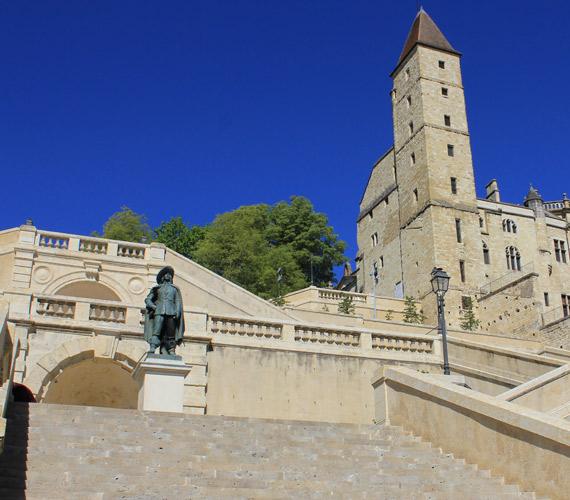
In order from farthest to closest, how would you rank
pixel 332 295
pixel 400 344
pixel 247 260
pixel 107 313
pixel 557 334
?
pixel 247 260 < pixel 557 334 < pixel 332 295 < pixel 400 344 < pixel 107 313

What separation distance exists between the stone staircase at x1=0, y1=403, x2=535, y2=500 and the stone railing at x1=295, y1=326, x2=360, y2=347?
6.35 m

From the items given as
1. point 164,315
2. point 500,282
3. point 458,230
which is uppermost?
point 458,230

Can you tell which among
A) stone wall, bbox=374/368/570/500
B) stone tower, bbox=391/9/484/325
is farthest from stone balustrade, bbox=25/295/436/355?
stone tower, bbox=391/9/484/325

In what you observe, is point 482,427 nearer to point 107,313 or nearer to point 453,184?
point 107,313

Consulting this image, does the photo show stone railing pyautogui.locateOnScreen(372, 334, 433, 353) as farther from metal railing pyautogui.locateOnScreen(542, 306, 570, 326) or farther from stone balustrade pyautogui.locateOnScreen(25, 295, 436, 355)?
metal railing pyautogui.locateOnScreen(542, 306, 570, 326)

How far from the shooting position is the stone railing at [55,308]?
1650 cm

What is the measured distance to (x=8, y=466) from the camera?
838 cm

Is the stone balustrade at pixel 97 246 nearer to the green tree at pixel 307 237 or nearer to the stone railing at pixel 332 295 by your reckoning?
the stone railing at pixel 332 295

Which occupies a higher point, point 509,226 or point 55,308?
point 509,226

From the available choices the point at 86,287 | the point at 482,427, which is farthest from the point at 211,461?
the point at 86,287

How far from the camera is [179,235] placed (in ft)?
169

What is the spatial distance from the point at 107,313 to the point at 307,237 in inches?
1436

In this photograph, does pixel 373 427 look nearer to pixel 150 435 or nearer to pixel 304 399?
pixel 150 435

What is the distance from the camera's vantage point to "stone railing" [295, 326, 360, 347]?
59.6ft
